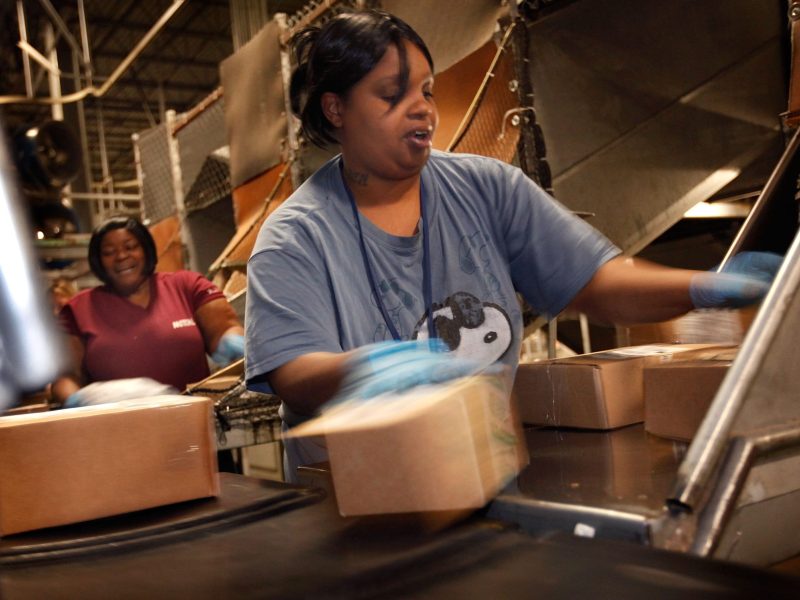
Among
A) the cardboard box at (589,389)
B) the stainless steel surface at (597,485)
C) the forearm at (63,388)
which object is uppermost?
the forearm at (63,388)

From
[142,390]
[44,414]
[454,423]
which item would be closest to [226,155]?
[142,390]

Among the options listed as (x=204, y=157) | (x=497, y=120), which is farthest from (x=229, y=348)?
(x=204, y=157)

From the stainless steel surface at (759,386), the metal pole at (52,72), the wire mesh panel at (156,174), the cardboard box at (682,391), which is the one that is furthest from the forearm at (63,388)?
the wire mesh panel at (156,174)

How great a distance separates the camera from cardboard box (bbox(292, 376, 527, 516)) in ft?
2.37

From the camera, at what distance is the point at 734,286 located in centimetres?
103

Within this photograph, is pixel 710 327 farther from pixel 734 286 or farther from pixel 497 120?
pixel 497 120

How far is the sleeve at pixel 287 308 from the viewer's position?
106cm

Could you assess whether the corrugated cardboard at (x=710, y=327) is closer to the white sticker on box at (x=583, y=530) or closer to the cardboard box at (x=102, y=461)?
the white sticker on box at (x=583, y=530)

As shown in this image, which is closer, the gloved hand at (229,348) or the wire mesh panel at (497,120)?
the wire mesh panel at (497,120)

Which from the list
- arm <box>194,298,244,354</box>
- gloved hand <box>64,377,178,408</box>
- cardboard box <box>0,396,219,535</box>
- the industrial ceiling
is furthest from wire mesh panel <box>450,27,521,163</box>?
the industrial ceiling

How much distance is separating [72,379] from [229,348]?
532 mm

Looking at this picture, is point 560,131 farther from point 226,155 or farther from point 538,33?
point 226,155

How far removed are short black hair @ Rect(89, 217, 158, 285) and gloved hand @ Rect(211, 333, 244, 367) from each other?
414mm

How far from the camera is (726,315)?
3.70 feet
